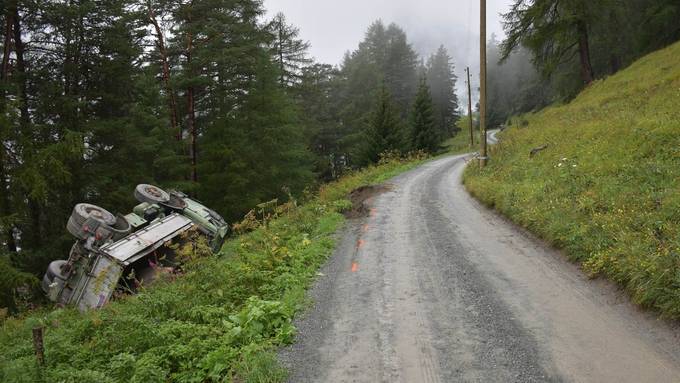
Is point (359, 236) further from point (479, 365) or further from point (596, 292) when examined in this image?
point (479, 365)

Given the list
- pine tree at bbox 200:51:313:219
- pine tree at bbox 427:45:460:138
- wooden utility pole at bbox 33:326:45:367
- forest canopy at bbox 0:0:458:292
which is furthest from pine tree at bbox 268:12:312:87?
pine tree at bbox 427:45:460:138

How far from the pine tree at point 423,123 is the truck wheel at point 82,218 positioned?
107 ft

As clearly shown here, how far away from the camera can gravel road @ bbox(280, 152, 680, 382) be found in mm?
4551

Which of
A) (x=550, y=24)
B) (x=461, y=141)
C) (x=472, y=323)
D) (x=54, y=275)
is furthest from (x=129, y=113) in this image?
(x=461, y=141)

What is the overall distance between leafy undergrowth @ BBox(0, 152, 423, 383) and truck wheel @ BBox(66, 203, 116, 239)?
2736 millimetres

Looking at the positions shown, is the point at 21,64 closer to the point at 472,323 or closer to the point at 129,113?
the point at 129,113

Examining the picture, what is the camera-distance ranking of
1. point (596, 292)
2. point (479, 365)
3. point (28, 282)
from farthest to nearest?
point (28, 282), point (596, 292), point (479, 365)

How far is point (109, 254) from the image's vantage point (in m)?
9.60

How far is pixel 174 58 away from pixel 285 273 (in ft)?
57.7

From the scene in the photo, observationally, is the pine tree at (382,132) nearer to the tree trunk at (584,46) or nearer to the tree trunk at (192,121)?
the tree trunk at (584,46)

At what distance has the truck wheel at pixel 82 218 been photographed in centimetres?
1081

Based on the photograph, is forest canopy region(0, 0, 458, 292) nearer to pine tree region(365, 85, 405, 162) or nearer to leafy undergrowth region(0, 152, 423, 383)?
leafy undergrowth region(0, 152, 423, 383)

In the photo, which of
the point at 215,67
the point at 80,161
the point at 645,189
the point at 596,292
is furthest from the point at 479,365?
the point at 215,67

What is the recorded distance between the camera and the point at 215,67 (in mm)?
21750
